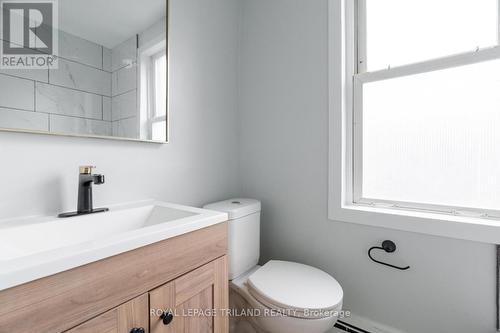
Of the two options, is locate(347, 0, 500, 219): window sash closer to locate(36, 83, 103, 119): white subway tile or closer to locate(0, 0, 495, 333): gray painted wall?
locate(0, 0, 495, 333): gray painted wall

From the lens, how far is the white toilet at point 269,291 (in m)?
0.93

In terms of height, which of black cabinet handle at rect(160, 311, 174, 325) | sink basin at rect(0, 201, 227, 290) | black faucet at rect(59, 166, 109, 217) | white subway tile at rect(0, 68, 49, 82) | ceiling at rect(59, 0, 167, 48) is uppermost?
ceiling at rect(59, 0, 167, 48)

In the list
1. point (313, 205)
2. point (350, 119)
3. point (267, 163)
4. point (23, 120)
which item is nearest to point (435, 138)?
point (350, 119)

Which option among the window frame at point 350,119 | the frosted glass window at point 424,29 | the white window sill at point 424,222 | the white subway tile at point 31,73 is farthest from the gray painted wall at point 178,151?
the frosted glass window at point 424,29

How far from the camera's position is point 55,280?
0.47 metres

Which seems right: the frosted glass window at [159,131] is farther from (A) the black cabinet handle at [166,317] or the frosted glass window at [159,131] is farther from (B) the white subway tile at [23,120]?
(A) the black cabinet handle at [166,317]

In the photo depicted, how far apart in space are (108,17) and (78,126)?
1.66ft

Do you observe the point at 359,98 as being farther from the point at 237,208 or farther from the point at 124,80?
the point at 124,80

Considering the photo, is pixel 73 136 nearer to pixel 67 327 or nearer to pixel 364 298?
pixel 67 327

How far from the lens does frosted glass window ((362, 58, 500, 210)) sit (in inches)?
40.3

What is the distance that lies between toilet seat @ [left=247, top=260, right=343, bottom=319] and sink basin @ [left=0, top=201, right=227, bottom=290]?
0.42 meters

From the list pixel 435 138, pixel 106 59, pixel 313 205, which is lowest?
pixel 313 205

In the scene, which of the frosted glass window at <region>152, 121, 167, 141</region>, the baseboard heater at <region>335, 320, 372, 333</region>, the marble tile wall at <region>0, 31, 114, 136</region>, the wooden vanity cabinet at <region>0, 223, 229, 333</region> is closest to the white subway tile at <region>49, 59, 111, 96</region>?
the marble tile wall at <region>0, 31, 114, 136</region>

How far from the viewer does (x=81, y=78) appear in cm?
93
